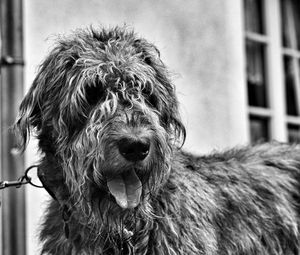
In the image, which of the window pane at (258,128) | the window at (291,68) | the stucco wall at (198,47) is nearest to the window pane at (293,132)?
the window at (291,68)

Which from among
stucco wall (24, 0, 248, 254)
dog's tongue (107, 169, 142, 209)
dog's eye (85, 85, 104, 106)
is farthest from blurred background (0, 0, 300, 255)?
dog's tongue (107, 169, 142, 209)

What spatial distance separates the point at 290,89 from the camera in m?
9.67

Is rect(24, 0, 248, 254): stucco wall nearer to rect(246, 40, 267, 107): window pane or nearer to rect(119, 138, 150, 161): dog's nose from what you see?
rect(246, 40, 267, 107): window pane

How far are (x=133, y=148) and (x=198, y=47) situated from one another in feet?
14.5

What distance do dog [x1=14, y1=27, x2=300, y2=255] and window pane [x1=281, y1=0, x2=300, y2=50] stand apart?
205 inches

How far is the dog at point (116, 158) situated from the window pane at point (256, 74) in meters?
4.58

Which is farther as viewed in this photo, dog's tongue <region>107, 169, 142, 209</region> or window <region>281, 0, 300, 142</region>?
window <region>281, 0, 300, 142</region>

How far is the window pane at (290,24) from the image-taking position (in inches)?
382

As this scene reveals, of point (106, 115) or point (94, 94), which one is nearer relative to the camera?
point (106, 115)

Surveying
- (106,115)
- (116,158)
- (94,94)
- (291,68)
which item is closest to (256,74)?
(291,68)

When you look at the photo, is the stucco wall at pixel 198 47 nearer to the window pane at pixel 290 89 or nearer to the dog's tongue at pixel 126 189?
the window pane at pixel 290 89

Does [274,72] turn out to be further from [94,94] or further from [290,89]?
[94,94]

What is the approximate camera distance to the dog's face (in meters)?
4.11

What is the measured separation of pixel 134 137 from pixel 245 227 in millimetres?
1232
